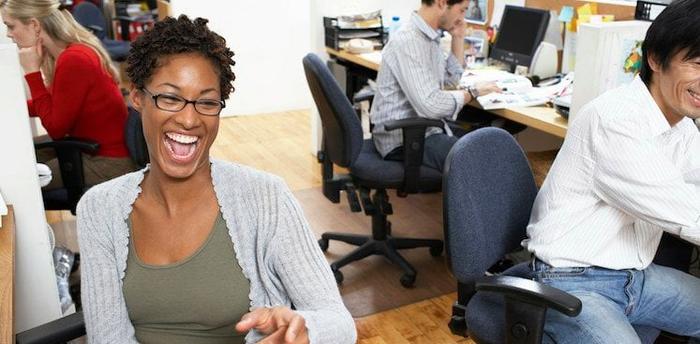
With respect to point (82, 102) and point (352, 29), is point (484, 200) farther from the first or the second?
point (352, 29)

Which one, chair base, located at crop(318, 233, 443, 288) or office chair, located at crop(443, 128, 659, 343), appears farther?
chair base, located at crop(318, 233, 443, 288)

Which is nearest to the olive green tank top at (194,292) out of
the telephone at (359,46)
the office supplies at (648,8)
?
the office supplies at (648,8)

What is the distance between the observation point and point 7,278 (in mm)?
1247

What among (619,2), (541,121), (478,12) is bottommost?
(541,121)

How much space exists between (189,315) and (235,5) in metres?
3.87

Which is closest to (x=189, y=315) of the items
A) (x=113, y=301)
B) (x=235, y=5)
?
(x=113, y=301)

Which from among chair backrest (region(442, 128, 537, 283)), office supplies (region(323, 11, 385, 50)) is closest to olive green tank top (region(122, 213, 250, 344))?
chair backrest (region(442, 128, 537, 283))

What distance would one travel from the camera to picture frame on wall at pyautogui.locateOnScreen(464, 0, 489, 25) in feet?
11.6

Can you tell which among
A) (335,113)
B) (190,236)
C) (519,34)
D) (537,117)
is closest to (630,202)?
(190,236)

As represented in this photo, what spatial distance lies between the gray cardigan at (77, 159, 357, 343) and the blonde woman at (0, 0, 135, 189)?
48.2 inches

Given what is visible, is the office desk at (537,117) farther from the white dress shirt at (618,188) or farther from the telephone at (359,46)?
the white dress shirt at (618,188)

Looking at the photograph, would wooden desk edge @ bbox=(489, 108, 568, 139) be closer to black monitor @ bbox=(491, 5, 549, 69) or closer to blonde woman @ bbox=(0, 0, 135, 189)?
black monitor @ bbox=(491, 5, 549, 69)

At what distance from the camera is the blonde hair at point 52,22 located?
2.31 metres

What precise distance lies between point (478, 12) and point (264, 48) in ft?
6.28
